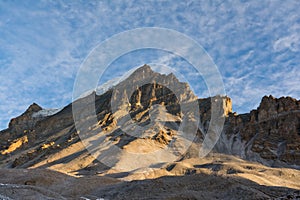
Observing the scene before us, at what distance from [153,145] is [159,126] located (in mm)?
15797

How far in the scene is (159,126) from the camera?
348ft

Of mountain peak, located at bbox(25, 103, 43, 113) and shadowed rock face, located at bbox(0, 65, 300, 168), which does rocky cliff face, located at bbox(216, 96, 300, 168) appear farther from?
mountain peak, located at bbox(25, 103, 43, 113)

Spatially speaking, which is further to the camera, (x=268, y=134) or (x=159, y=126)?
(x=159, y=126)

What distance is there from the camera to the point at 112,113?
120000 millimetres

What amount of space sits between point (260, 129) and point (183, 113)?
2794cm

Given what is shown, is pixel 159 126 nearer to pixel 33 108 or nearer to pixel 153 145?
pixel 153 145

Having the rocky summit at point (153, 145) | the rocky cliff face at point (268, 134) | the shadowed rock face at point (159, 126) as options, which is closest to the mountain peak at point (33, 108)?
the rocky summit at point (153, 145)

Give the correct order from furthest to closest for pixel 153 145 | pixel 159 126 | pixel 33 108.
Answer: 1. pixel 33 108
2. pixel 159 126
3. pixel 153 145

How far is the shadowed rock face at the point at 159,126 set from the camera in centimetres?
9500

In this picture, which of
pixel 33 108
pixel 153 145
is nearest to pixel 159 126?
pixel 153 145

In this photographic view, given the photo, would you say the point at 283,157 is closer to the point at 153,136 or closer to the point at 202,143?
the point at 202,143

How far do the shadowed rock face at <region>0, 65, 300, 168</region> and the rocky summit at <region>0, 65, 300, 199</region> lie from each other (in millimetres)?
355

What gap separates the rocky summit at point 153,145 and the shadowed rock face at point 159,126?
355 millimetres

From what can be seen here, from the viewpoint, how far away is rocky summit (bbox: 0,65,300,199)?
111 ft
